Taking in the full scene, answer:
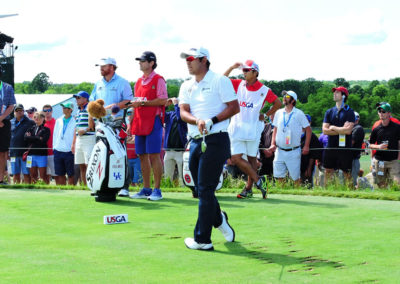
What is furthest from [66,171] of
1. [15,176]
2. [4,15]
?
[4,15]

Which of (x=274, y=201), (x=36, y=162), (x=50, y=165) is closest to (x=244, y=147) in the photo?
(x=274, y=201)

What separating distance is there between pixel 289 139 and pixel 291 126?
0.84 ft

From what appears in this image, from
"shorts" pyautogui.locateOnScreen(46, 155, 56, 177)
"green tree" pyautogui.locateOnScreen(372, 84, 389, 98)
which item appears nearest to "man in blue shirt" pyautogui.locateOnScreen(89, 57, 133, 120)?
"shorts" pyautogui.locateOnScreen(46, 155, 56, 177)

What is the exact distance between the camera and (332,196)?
10672mm

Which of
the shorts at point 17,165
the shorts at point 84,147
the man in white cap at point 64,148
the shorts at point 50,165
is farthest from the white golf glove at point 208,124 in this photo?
the shorts at point 17,165

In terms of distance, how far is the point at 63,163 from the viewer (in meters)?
14.4

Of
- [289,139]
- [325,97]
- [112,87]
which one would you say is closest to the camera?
[112,87]

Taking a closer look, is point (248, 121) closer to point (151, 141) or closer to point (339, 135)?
point (151, 141)

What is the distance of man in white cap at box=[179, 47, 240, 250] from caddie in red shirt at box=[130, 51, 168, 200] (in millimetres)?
3335

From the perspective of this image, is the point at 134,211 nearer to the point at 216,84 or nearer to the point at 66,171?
the point at 216,84

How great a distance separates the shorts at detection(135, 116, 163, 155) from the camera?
10211 mm

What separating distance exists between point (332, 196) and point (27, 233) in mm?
5330

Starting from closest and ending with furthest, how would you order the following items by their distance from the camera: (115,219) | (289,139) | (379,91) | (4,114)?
1. (115,219)
2. (4,114)
3. (289,139)
4. (379,91)

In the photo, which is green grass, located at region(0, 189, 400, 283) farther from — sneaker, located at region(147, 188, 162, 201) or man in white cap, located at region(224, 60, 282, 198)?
man in white cap, located at region(224, 60, 282, 198)
